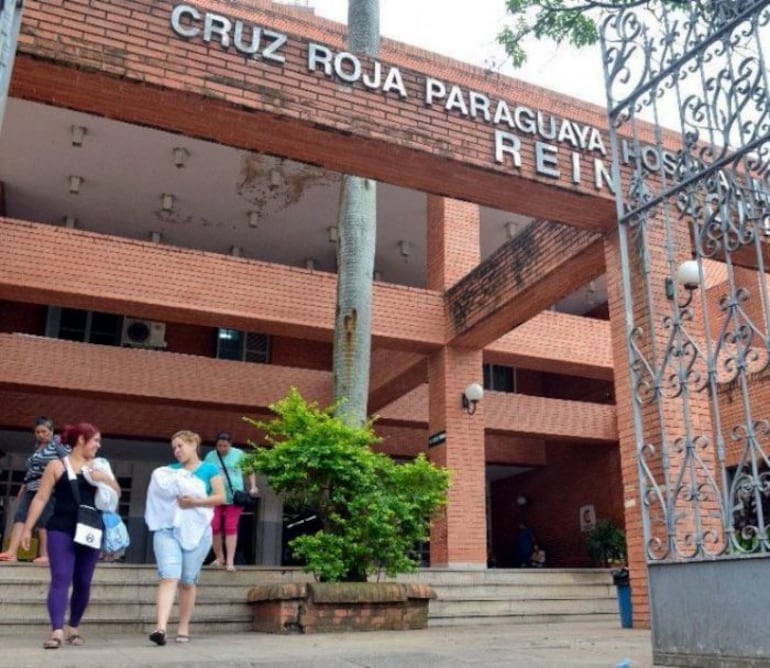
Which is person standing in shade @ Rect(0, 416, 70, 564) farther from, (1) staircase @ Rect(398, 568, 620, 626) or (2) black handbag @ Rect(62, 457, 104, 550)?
(1) staircase @ Rect(398, 568, 620, 626)

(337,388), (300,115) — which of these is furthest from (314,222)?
(300,115)

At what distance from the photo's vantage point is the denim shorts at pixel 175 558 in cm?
607

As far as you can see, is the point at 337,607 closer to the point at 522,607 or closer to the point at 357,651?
the point at 357,651

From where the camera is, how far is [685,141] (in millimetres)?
5426

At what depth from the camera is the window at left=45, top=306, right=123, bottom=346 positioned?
18.2 m

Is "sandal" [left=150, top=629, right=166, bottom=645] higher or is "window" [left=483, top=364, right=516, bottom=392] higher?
"window" [left=483, top=364, right=516, bottom=392]

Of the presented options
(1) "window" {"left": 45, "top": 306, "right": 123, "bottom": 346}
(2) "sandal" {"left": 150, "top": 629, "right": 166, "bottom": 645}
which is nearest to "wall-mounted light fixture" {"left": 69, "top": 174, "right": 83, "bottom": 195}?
(1) "window" {"left": 45, "top": 306, "right": 123, "bottom": 346}

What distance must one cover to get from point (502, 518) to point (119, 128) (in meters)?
14.2

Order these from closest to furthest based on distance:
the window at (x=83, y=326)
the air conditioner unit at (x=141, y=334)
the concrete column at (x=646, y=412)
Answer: the concrete column at (x=646, y=412), the air conditioner unit at (x=141, y=334), the window at (x=83, y=326)

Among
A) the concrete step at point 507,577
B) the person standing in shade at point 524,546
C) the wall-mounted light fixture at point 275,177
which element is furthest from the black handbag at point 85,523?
the person standing in shade at point 524,546

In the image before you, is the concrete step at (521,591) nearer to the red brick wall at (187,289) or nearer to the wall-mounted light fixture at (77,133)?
the red brick wall at (187,289)

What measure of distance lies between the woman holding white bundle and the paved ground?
0.37 m

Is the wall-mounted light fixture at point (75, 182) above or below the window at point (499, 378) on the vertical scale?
above

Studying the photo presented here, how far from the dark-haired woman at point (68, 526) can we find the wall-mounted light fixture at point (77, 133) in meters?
9.68
